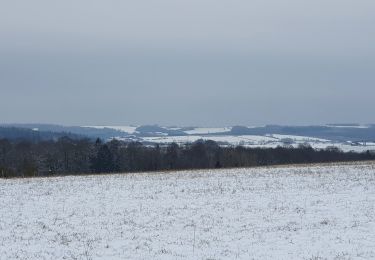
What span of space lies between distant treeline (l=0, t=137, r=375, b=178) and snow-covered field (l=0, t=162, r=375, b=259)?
167 feet

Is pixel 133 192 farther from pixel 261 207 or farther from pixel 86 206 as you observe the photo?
pixel 261 207

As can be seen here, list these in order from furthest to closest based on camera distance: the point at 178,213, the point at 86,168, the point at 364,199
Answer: the point at 86,168 < the point at 364,199 < the point at 178,213

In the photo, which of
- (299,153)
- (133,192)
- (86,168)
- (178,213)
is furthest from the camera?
(299,153)

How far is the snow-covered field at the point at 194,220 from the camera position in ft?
45.9

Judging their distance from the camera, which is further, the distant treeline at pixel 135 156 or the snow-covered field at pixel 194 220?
the distant treeline at pixel 135 156

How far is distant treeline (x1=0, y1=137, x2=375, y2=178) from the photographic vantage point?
283ft

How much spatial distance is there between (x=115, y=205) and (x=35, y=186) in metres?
10.7

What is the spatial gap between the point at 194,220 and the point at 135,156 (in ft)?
274

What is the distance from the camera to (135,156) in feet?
333

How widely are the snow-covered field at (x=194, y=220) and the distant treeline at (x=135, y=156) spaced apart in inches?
1998

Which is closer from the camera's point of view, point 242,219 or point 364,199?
point 242,219

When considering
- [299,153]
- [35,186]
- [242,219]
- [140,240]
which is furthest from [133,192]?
[299,153]

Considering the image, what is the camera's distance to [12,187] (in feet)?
103

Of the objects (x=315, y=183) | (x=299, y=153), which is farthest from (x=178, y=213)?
(x=299, y=153)
